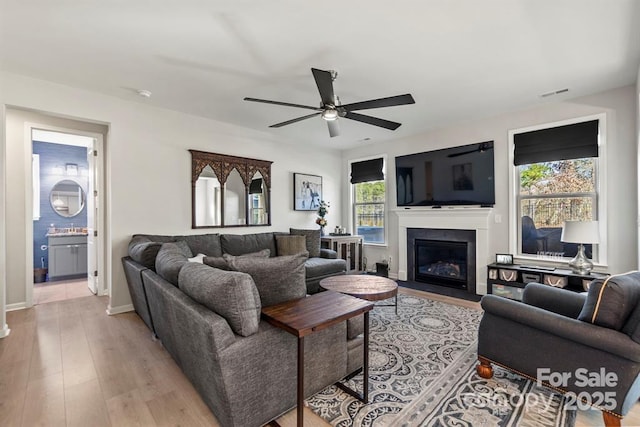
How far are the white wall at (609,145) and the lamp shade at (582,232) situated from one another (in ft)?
2.01

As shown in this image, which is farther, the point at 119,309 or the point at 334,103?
the point at 119,309

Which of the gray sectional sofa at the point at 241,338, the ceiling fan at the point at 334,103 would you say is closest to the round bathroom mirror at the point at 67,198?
the gray sectional sofa at the point at 241,338

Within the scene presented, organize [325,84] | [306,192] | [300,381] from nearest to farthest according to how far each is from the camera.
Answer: [300,381] < [325,84] < [306,192]

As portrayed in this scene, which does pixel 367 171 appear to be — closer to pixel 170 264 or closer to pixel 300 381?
pixel 170 264

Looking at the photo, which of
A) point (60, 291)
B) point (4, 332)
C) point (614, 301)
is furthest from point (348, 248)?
point (60, 291)

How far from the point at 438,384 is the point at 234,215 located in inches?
143

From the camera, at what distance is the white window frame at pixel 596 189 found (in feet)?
11.1

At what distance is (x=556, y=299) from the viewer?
217cm

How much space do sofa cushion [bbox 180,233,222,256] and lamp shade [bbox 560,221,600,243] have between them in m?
4.29

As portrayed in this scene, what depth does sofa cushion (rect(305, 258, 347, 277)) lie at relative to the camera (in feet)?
13.4

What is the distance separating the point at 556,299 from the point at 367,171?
13.4 ft

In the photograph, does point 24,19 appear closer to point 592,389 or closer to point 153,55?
point 153,55

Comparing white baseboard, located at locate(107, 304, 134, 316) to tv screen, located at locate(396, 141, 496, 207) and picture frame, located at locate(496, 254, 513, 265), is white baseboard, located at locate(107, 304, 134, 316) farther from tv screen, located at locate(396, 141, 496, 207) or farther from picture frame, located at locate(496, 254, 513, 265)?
picture frame, located at locate(496, 254, 513, 265)

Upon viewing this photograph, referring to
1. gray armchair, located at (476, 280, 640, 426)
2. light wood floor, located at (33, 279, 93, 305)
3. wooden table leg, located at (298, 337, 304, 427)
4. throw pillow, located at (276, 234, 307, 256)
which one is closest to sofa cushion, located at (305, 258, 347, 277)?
throw pillow, located at (276, 234, 307, 256)
